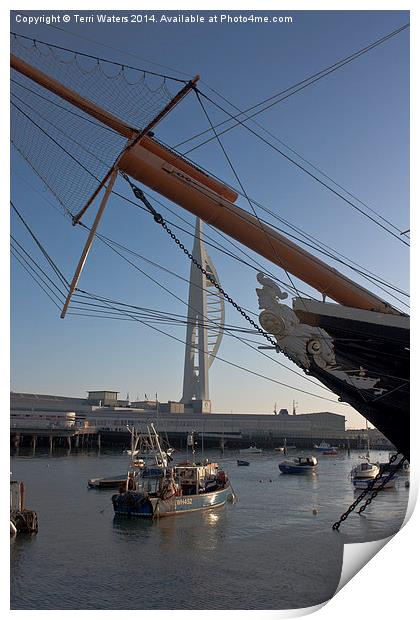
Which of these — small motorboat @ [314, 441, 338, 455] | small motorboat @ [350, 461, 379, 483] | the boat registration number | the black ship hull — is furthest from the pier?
the black ship hull

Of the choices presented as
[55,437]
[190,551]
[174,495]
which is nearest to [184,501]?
[174,495]

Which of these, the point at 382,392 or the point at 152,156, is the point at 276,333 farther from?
the point at 152,156

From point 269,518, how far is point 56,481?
7.73 metres

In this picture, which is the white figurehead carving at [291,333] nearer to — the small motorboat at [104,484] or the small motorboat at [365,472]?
the small motorboat at [104,484]

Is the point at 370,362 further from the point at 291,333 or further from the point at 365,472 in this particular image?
the point at 365,472

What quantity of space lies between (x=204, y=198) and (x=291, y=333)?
Result: 114 centimetres

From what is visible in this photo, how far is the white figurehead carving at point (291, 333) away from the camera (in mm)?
4305

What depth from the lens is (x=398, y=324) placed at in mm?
4594

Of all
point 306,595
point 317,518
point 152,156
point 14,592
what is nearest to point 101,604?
point 14,592

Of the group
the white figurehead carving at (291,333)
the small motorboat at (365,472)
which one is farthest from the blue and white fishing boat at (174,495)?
the white figurehead carving at (291,333)

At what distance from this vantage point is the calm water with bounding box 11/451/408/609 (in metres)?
6.25

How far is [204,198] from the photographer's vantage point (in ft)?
14.7

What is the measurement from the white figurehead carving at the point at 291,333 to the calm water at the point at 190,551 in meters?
1.55

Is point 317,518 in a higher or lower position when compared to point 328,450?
higher
